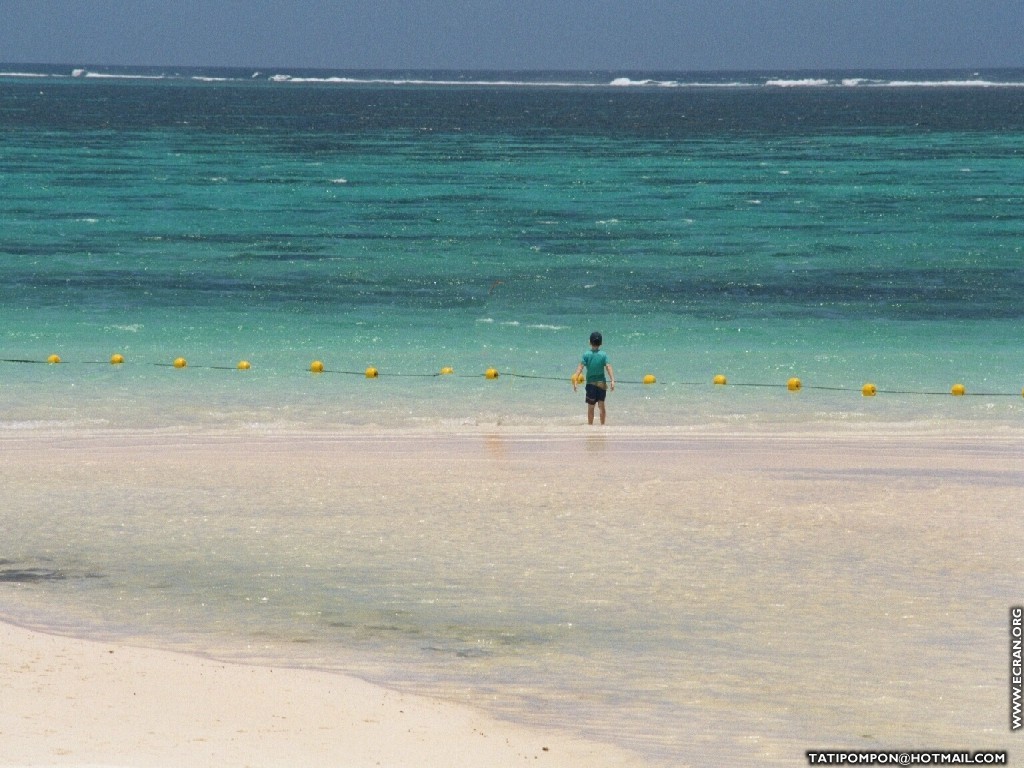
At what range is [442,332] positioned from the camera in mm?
28500

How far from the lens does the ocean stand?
11070mm

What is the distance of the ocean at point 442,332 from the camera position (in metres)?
11.1

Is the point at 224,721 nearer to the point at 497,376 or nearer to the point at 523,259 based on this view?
the point at 497,376

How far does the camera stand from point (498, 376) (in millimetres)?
23547

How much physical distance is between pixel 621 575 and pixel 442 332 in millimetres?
16729

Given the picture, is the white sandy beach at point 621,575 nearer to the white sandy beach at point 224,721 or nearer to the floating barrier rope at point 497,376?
the white sandy beach at point 224,721

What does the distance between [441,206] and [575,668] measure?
145 ft

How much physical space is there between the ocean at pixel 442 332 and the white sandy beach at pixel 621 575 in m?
0.18

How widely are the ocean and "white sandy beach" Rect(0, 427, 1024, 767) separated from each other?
176 millimetres

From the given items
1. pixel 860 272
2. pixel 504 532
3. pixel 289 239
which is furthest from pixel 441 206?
pixel 504 532

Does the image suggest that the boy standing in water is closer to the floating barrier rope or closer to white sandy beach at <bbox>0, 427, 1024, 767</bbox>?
white sandy beach at <bbox>0, 427, 1024, 767</bbox>

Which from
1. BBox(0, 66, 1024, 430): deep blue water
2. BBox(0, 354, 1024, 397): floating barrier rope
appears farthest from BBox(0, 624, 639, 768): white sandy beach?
BBox(0, 354, 1024, 397): floating barrier rope

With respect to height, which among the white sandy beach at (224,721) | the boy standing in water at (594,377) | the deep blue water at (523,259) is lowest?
the white sandy beach at (224,721)

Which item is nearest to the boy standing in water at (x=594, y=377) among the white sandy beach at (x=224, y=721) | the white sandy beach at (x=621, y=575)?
the white sandy beach at (x=621, y=575)
